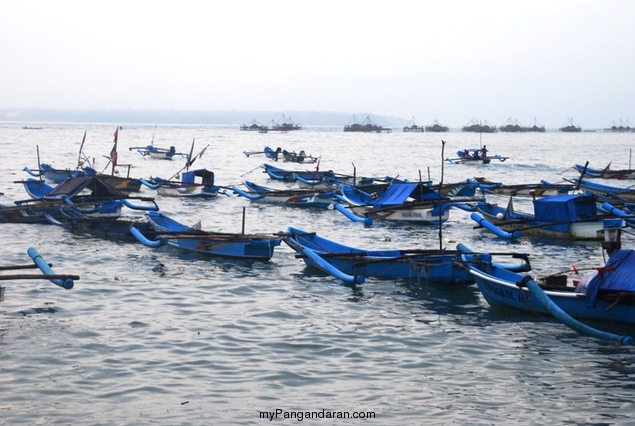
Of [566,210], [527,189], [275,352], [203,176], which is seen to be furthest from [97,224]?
[527,189]

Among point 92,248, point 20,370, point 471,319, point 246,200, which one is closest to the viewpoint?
point 20,370

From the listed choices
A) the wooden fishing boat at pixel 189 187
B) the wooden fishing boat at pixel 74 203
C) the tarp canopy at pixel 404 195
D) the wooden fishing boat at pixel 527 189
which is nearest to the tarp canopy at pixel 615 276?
the tarp canopy at pixel 404 195

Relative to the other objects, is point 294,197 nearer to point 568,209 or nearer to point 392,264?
point 568,209

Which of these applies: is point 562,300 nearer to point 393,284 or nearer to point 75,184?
point 393,284

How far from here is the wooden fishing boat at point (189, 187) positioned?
37375 mm

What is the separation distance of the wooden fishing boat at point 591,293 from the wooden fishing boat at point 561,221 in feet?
32.0

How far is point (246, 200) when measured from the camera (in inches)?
1479

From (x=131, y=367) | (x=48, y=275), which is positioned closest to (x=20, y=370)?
(x=131, y=367)

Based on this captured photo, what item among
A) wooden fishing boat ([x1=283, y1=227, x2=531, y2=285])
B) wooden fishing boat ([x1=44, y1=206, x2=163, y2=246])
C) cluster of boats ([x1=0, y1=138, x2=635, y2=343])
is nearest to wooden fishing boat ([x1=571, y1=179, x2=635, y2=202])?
cluster of boats ([x1=0, y1=138, x2=635, y2=343])

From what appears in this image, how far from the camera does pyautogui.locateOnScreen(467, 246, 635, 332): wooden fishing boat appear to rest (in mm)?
12758

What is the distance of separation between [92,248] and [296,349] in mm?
11578

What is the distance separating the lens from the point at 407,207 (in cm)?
2828

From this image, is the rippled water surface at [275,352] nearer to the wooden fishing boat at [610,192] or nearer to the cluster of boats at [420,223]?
the cluster of boats at [420,223]

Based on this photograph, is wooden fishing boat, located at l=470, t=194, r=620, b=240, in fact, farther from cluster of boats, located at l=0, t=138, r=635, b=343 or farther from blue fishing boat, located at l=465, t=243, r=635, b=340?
blue fishing boat, located at l=465, t=243, r=635, b=340
